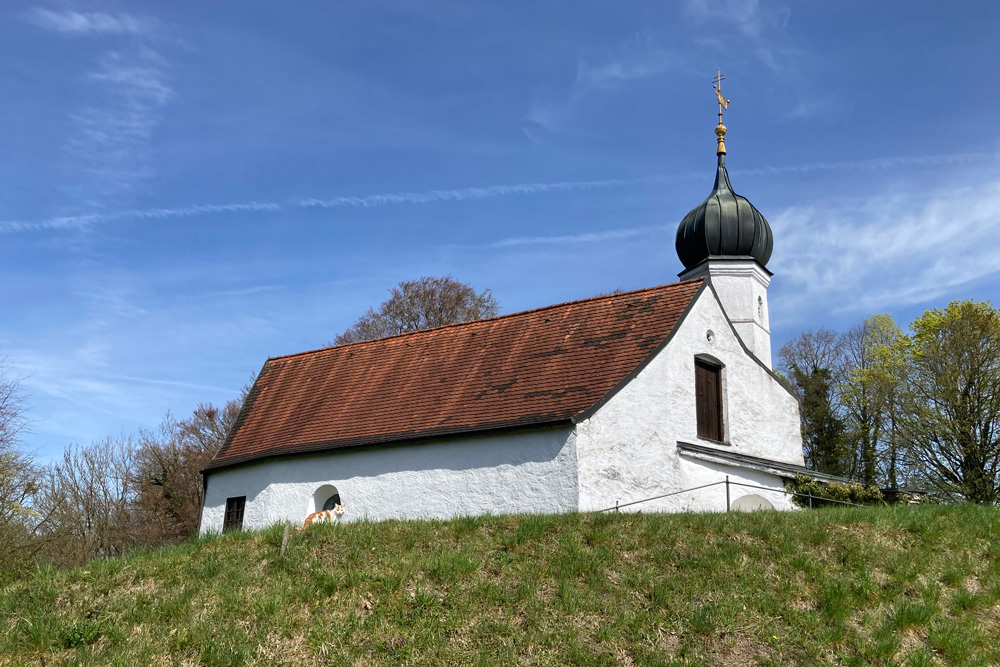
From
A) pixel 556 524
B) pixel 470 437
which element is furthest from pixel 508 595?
pixel 470 437

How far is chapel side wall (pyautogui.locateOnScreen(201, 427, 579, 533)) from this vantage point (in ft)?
54.2

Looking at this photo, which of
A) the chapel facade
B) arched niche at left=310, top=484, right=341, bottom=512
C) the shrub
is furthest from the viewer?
arched niche at left=310, top=484, right=341, bottom=512

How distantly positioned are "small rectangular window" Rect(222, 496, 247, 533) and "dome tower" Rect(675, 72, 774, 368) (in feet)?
48.9

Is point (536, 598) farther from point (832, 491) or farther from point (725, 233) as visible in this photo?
point (725, 233)

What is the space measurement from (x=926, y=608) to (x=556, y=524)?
480cm

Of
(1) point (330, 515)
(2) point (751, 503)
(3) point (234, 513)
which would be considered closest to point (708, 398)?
(2) point (751, 503)

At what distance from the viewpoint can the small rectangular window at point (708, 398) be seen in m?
19.2

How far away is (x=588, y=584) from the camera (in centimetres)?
1121

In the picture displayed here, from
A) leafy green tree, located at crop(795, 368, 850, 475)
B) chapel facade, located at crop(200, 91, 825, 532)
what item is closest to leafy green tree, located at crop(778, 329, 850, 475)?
leafy green tree, located at crop(795, 368, 850, 475)

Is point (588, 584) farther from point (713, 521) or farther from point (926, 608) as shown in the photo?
point (926, 608)

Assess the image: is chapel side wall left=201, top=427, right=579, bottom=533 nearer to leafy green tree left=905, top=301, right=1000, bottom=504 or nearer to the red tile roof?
the red tile roof

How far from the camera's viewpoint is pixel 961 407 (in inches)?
1203

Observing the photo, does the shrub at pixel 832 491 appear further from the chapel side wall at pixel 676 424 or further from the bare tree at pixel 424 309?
the bare tree at pixel 424 309

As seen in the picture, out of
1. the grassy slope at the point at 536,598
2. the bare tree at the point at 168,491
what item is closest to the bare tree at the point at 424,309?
→ the bare tree at the point at 168,491
